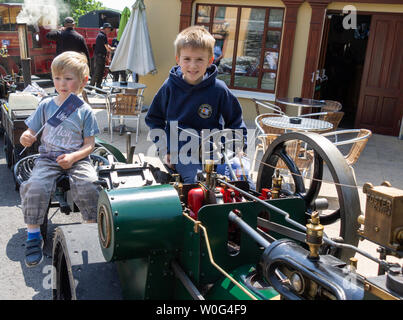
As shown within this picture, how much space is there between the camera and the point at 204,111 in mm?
2617

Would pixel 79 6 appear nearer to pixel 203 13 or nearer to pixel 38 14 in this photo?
pixel 38 14

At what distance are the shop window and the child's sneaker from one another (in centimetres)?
665

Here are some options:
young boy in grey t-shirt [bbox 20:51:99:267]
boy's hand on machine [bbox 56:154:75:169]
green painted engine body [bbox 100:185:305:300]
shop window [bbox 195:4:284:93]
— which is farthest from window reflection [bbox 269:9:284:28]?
green painted engine body [bbox 100:185:305:300]

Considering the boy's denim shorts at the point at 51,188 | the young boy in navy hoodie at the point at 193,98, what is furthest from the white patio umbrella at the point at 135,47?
the young boy in navy hoodie at the point at 193,98

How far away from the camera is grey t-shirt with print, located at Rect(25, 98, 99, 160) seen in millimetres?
3008

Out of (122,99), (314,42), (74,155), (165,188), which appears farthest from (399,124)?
(165,188)

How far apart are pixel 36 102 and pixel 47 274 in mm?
2465

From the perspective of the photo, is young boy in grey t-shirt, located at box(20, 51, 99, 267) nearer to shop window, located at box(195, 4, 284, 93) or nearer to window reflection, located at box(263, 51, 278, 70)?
shop window, located at box(195, 4, 284, 93)

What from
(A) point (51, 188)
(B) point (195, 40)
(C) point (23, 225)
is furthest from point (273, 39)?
(A) point (51, 188)

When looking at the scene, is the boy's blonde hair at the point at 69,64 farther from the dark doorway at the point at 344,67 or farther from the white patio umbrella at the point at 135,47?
the dark doorway at the point at 344,67

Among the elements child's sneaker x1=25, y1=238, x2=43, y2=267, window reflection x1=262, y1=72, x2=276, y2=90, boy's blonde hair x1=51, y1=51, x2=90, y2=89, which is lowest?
child's sneaker x1=25, y1=238, x2=43, y2=267

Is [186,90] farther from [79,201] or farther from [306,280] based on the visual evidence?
[306,280]

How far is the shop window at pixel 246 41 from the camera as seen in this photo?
Result: 8703 millimetres

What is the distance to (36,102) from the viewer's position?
5.00 meters
